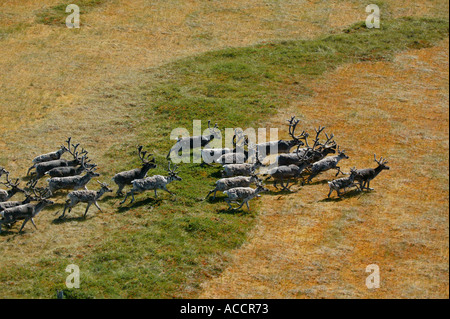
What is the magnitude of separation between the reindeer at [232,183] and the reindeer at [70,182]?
215 inches

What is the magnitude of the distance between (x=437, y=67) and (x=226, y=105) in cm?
1777

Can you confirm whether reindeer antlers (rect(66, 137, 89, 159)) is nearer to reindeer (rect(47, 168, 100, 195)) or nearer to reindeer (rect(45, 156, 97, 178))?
reindeer (rect(45, 156, 97, 178))

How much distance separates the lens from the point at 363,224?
71.3ft

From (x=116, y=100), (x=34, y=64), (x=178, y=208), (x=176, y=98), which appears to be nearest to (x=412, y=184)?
(x=178, y=208)

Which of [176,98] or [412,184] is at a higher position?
[176,98]

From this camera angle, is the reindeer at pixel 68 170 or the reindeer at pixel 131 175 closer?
the reindeer at pixel 131 175

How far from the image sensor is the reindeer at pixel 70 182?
23.5 metres

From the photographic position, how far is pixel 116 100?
1363 inches

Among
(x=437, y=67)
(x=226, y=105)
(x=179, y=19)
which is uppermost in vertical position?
(x=179, y=19)

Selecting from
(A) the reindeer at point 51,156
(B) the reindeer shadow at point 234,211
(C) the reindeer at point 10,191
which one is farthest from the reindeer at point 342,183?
(C) the reindeer at point 10,191

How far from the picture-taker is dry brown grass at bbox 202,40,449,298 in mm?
18250

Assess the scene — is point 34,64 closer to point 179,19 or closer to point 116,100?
point 116,100

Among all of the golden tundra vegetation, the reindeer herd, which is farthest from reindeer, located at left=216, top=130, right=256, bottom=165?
the golden tundra vegetation

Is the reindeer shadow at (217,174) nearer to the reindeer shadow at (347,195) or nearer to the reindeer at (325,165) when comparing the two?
the reindeer at (325,165)
